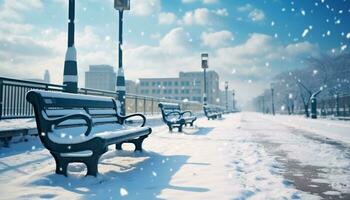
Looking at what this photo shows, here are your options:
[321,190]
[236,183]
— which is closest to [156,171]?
[236,183]

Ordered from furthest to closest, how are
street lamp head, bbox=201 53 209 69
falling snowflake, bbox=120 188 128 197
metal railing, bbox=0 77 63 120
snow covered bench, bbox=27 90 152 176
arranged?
street lamp head, bbox=201 53 209 69 < metal railing, bbox=0 77 63 120 < snow covered bench, bbox=27 90 152 176 < falling snowflake, bbox=120 188 128 197

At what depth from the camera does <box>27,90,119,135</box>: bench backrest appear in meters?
3.74

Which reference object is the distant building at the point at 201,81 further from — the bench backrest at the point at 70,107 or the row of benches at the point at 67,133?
the row of benches at the point at 67,133

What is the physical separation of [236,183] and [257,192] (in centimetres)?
39

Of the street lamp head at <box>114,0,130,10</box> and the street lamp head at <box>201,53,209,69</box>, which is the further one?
the street lamp head at <box>201,53,209,69</box>

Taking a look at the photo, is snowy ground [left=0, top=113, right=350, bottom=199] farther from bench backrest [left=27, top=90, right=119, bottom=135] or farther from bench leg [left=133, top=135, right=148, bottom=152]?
bench backrest [left=27, top=90, right=119, bottom=135]

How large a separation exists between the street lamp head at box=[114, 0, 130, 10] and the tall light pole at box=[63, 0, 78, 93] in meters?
5.21

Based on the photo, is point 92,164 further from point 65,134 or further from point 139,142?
point 139,142

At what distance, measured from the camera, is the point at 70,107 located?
4.60m

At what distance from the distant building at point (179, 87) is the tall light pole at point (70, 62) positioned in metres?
126

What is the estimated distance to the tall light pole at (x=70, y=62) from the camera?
7629 mm

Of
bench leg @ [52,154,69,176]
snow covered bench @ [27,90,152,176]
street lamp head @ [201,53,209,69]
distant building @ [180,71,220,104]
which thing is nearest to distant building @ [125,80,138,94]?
distant building @ [180,71,220,104]

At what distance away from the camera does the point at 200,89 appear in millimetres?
133875

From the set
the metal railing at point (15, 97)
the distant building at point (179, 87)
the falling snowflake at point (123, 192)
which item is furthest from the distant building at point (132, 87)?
the falling snowflake at point (123, 192)
